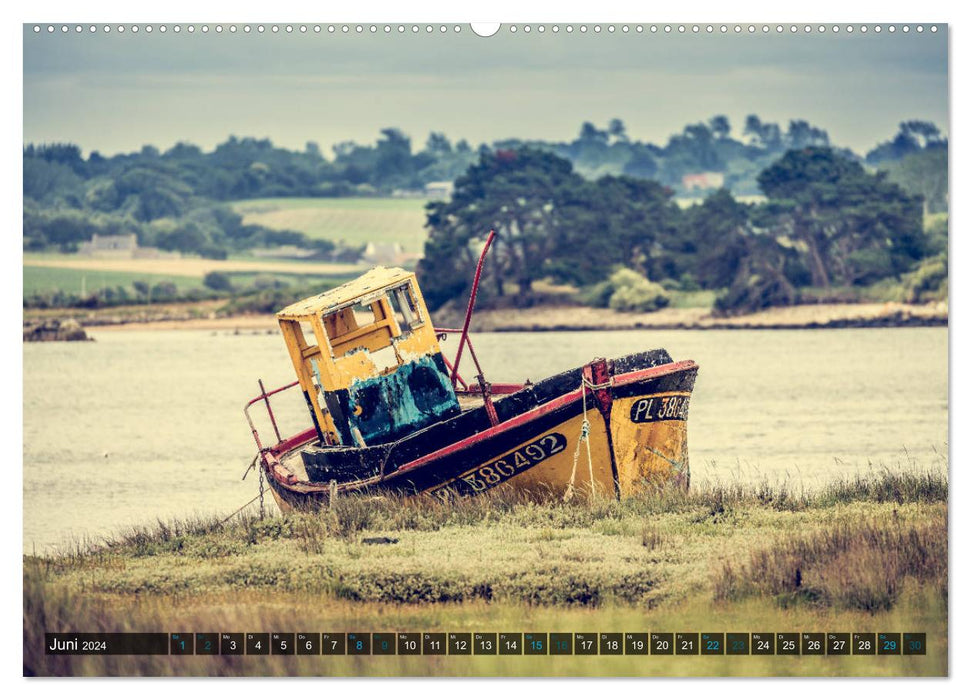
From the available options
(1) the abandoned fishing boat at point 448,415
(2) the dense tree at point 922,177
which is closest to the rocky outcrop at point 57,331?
(2) the dense tree at point 922,177

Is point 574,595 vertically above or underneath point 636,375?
underneath

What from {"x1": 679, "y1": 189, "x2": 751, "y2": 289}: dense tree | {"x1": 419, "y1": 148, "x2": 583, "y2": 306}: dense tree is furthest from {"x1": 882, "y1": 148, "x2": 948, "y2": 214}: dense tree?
{"x1": 419, "y1": 148, "x2": 583, "y2": 306}: dense tree

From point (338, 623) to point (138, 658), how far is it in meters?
1.90

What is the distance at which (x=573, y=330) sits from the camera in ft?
228

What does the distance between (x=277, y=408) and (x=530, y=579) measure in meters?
27.3

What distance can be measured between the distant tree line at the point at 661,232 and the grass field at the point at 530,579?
4620 centimetres

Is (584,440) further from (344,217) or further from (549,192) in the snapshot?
(344,217)

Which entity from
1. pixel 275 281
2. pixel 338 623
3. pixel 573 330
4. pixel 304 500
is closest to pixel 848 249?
pixel 573 330

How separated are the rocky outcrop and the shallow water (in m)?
0.52

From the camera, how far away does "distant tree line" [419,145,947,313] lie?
217ft

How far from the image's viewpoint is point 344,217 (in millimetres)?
97250

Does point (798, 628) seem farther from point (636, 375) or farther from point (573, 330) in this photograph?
point (573, 330)

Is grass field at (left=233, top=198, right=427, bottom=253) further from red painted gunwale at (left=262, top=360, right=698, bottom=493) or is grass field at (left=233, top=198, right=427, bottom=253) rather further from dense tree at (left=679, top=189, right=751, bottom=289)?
red painted gunwale at (left=262, top=360, right=698, bottom=493)

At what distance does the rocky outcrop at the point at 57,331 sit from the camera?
181ft
